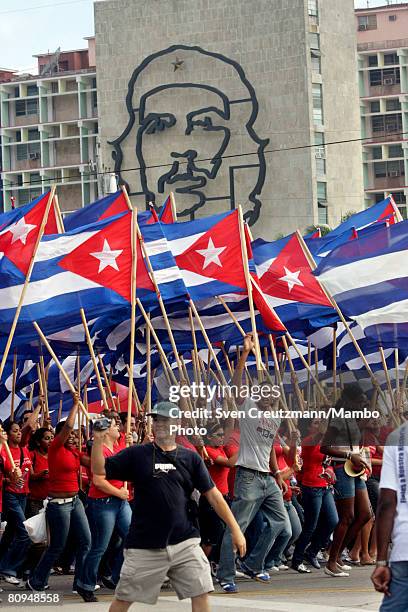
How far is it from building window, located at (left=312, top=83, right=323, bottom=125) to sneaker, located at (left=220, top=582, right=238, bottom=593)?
69074 millimetres

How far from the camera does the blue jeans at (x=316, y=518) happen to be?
47.7ft

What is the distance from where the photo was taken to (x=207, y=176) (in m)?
78.8

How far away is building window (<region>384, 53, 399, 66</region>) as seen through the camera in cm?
9981

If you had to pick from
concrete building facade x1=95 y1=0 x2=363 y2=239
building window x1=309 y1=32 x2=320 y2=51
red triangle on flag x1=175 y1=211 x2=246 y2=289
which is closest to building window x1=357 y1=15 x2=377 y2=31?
concrete building facade x1=95 y1=0 x2=363 y2=239

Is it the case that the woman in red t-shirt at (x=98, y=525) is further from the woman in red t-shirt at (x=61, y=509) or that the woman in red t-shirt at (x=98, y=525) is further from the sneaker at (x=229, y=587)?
the sneaker at (x=229, y=587)

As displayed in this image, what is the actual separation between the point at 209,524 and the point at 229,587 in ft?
3.60

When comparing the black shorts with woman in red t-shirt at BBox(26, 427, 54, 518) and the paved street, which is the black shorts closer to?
the paved street

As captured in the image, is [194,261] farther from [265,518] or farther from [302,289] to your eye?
[265,518]

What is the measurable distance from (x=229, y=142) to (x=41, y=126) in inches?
1137

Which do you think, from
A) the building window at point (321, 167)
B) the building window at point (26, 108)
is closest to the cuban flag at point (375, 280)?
the building window at point (321, 167)

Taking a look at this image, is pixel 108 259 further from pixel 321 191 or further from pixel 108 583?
pixel 321 191

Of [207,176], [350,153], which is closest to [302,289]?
[207,176]

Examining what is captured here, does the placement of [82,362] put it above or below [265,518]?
above

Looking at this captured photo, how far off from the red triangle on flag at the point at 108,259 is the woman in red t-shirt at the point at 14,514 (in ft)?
7.68
